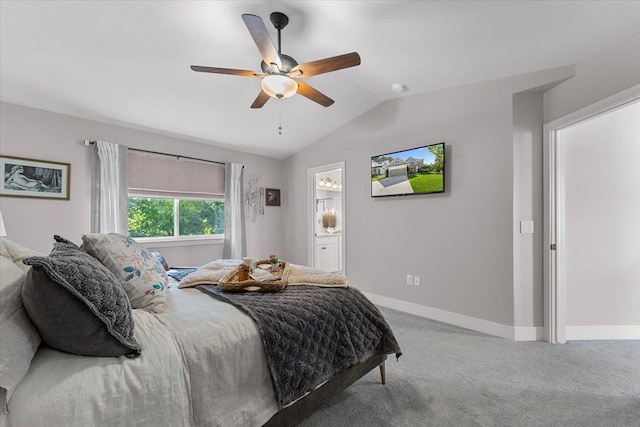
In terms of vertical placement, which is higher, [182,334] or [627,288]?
[182,334]

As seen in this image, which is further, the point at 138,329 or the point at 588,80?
the point at 588,80

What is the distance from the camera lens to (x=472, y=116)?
10.1 ft

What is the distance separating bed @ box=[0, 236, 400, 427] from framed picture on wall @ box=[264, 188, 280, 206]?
363 cm

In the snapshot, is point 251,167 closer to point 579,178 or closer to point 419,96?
point 419,96

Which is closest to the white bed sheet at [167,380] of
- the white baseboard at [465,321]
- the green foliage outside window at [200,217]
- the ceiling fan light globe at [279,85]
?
the ceiling fan light globe at [279,85]

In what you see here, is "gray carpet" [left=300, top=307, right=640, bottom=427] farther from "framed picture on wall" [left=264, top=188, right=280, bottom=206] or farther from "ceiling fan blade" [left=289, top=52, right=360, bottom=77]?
"framed picture on wall" [left=264, top=188, right=280, bottom=206]

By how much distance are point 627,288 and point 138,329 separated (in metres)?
4.12

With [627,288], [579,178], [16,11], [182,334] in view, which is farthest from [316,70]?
[627,288]

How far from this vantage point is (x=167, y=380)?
1.06 m

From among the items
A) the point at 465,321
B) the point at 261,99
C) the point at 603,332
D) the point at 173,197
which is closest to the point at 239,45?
the point at 261,99

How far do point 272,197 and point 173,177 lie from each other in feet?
5.55

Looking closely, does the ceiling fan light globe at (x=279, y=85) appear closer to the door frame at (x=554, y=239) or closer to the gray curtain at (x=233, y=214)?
the door frame at (x=554, y=239)

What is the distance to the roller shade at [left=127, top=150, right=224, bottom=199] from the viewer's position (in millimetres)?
3728

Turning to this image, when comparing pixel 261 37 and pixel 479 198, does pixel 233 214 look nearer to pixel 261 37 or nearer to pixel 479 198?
pixel 261 37
